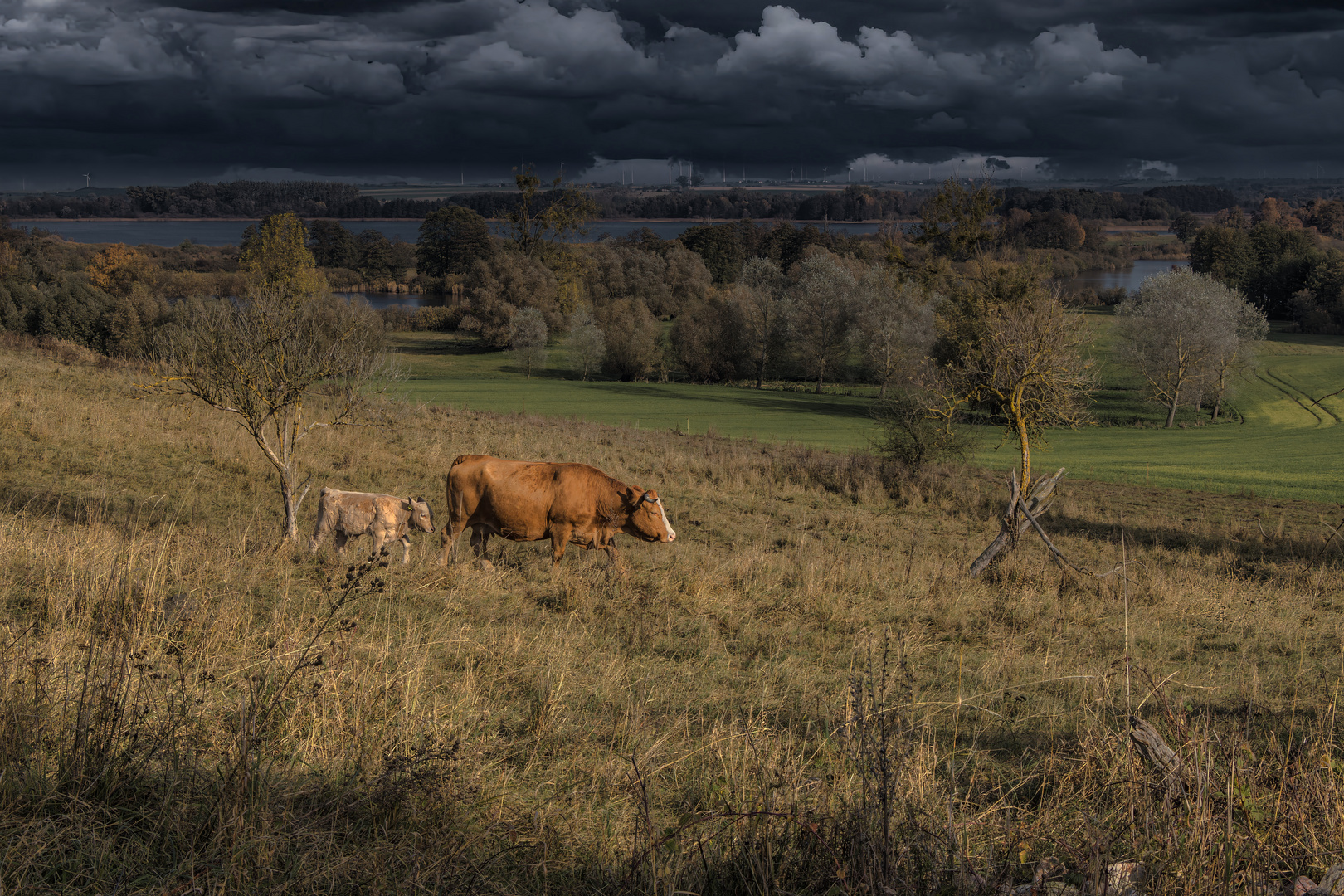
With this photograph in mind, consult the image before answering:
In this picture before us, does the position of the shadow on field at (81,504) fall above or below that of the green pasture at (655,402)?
above

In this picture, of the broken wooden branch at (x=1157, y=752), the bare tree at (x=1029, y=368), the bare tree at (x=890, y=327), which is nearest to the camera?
the broken wooden branch at (x=1157, y=752)

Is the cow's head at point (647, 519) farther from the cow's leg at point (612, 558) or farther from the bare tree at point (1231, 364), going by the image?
the bare tree at point (1231, 364)

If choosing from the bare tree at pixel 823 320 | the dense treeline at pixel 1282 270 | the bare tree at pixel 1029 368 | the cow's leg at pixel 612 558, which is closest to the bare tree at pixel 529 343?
the bare tree at pixel 823 320

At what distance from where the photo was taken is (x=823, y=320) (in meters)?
69.2

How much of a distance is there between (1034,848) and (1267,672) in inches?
269

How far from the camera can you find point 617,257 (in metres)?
116

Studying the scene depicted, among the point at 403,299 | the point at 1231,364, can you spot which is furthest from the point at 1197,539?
the point at 403,299

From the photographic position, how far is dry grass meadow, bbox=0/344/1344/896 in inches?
136

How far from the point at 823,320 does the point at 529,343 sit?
2584 centimetres

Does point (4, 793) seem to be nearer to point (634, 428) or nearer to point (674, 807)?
point (674, 807)

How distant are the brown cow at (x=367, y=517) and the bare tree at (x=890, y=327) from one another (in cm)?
5160

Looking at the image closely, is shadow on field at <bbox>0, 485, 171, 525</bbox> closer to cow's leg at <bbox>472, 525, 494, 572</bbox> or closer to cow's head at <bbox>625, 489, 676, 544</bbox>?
cow's leg at <bbox>472, 525, 494, 572</bbox>

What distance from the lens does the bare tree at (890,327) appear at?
63969mm

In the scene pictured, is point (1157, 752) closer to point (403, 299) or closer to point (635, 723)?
point (635, 723)
